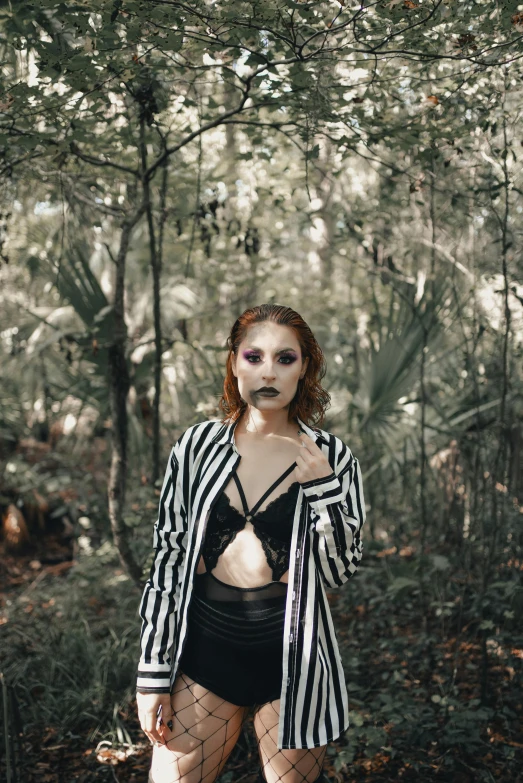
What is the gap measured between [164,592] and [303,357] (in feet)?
2.56

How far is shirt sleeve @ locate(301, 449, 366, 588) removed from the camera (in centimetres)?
175

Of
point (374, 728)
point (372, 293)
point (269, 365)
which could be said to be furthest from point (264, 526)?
point (372, 293)

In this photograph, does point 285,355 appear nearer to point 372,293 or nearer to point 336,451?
point 336,451

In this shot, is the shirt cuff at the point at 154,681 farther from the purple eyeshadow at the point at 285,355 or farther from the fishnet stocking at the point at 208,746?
the purple eyeshadow at the point at 285,355

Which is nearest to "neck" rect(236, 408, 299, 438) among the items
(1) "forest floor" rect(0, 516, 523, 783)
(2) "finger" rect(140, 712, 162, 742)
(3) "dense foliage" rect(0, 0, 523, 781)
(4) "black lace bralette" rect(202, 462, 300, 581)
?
(4) "black lace bralette" rect(202, 462, 300, 581)

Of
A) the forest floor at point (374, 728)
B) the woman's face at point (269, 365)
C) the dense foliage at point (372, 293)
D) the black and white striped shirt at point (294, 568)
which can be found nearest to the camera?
the black and white striped shirt at point (294, 568)

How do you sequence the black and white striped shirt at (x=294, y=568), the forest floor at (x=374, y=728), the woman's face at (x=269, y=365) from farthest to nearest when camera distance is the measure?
1. the forest floor at (x=374, y=728)
2. the woman's face at (x=269, y=365)
3. the black and white striped shirt at (x=294, y=568)

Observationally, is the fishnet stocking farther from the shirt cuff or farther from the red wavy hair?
the red wavy hair

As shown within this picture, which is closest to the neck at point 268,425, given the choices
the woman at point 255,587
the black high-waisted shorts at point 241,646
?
the woman at point 255,587

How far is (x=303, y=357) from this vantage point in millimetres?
1983

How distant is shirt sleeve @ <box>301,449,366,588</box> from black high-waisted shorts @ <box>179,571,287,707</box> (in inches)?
5.7

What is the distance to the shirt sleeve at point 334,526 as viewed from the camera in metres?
1.75

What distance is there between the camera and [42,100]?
238 cm

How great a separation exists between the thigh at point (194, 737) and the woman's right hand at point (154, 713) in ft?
0.06
